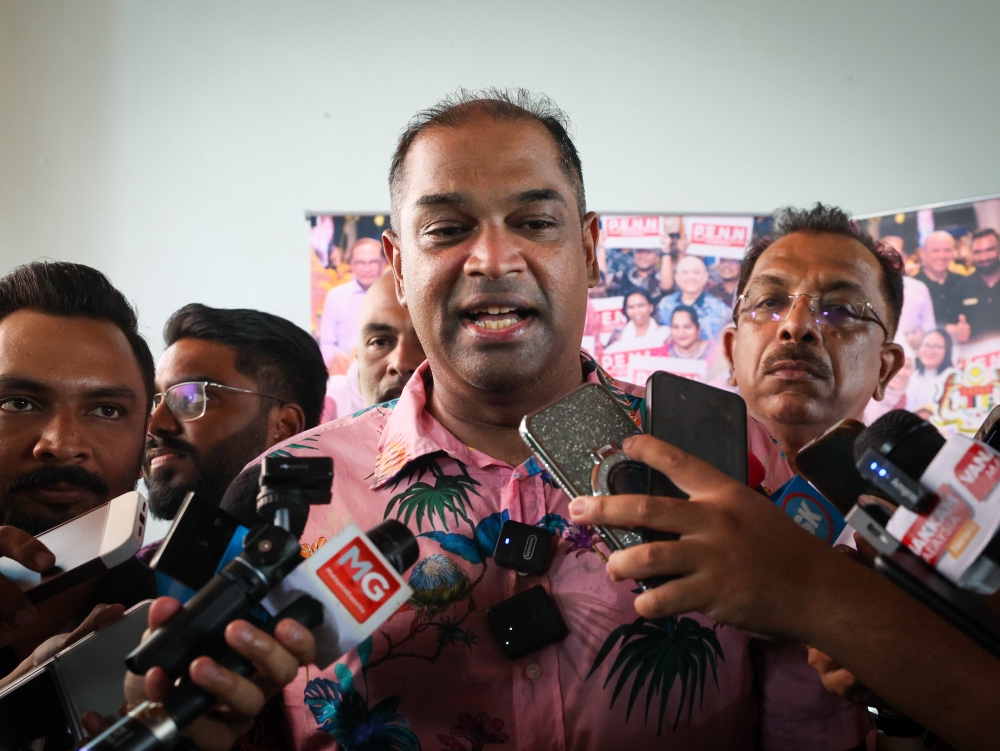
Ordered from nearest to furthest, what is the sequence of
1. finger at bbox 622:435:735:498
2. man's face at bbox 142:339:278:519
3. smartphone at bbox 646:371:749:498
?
finger at bbox 622:435:735:498 → smartphone at bbox 646:371:749:498 → man's face at bbox 142:339:278:519

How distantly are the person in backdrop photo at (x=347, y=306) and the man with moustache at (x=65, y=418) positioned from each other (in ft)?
5.84

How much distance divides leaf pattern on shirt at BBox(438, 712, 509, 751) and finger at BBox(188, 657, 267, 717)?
Answer: 49 centimetres

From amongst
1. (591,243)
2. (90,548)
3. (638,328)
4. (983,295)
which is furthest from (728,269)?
(90,548)

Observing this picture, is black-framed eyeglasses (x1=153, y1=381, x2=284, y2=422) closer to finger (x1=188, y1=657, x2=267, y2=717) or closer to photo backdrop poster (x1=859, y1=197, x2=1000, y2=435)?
finger (x1=188, y1=657, x2=267, y2=717)

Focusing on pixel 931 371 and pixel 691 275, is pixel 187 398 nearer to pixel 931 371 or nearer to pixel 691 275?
pixel 691 275

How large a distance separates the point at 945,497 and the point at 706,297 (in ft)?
10.3

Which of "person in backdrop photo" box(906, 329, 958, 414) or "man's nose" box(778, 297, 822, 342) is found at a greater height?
"man's nose" box(778, 297, 822, 342)

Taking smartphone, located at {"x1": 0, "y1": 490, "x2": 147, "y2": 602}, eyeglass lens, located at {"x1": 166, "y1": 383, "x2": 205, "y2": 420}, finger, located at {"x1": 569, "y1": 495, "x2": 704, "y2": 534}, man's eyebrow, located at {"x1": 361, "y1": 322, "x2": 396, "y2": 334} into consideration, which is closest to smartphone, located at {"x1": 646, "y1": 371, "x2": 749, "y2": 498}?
finger, located at {"x1": 569, "y1": 495, "x2": 704, "y2": 534}

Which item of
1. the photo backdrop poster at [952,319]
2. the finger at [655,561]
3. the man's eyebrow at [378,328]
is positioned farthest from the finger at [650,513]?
the photo backdrop poster at [952,319]

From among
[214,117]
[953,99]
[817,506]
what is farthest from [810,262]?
[214,117]

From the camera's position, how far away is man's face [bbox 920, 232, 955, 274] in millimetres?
3797

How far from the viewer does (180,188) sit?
4152mm

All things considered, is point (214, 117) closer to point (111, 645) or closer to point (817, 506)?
point (111, 645)

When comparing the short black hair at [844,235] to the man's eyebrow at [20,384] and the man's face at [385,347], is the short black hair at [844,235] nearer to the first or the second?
the man's face at [385,347]
